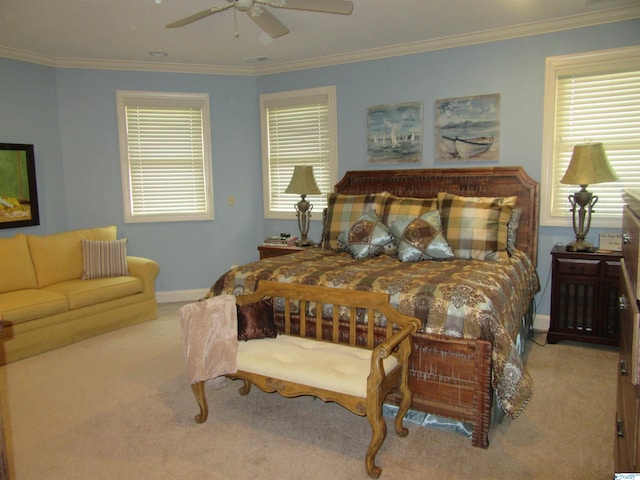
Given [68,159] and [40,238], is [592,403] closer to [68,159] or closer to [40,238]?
[40,238]

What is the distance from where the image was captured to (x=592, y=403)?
2936mm

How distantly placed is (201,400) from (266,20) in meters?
2.41

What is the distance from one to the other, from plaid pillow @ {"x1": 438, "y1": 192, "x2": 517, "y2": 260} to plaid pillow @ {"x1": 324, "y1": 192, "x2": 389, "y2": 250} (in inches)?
23.5

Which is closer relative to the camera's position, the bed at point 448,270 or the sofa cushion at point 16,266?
the bed at point 448,270

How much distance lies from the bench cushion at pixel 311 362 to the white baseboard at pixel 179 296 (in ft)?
9.73

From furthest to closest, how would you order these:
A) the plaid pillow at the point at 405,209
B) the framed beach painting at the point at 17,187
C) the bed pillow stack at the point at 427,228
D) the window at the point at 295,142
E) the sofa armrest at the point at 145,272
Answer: the window at the point at 295,142
the sofa armrest at the point at 145,272
the framed beach painting at the point at 17,187
the plaid pillow at the point at 405,209
the bed pillow stack at the point at 427,228

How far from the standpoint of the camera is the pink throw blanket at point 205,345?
104 inches

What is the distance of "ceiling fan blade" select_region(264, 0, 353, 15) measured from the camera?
9.33ft

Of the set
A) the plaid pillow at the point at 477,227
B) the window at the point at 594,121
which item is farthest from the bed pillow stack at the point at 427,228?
the window at the point at 594,121

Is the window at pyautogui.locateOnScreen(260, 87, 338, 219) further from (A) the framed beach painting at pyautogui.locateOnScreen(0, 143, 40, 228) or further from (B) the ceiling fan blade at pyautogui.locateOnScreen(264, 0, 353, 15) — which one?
(A) the framed beach painting at pyautogui.locateOnScreen(0, 143, 40, 228)

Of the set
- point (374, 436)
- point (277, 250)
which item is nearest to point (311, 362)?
point (374, 436)

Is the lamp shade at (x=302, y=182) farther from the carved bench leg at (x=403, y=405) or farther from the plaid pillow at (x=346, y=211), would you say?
the carved bench leg at (x=403, y=405)

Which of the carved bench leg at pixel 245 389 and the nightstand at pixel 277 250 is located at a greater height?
the nightstand at pixel 277 250

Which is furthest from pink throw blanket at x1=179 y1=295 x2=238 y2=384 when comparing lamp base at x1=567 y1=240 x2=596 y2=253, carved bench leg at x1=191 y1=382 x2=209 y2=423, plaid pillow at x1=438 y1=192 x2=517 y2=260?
lamp base at x1=567 y1=240 x2=596 y2=253
